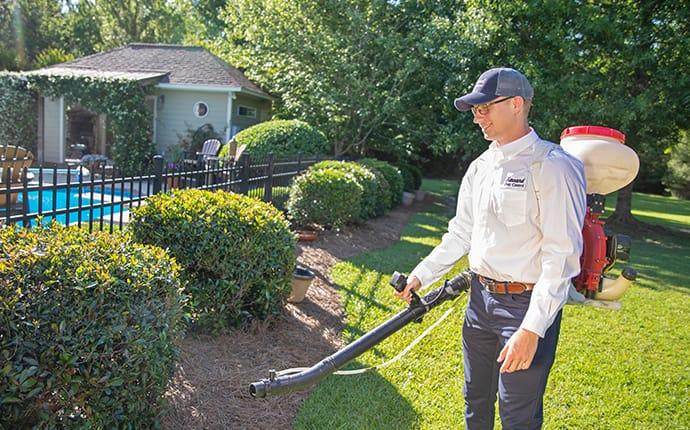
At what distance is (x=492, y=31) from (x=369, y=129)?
4.31 metres

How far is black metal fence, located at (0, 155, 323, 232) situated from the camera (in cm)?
413

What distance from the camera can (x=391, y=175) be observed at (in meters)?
12.9

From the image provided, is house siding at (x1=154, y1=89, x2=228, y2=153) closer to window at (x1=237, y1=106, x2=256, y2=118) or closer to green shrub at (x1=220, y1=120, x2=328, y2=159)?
window at (x1=237, y1=106, x2=256, y2=118)

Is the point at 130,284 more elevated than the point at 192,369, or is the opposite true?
the point at 130,284

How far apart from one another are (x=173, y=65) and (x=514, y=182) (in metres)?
17.1

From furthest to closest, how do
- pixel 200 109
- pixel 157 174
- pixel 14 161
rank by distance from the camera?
pixel 200 109 → pixel 14 161 → pixel 157 174

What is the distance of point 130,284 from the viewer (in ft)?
8.28

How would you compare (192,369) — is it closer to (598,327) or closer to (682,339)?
(598,327)

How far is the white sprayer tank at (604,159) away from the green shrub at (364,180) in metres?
6.99

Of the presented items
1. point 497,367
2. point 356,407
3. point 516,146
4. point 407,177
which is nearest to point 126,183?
point 356,407

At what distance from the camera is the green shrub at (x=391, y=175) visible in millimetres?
12428

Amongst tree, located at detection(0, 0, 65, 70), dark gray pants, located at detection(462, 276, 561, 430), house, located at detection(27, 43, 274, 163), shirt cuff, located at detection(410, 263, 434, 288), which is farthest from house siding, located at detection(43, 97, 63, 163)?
dark gray pants, located at detection(462, 276, 561, 430)

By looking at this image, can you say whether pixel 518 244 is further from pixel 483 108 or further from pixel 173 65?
pixel 173 65

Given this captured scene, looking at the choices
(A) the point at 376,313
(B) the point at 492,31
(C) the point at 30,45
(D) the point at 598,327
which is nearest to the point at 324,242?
(A) the point at 376,313
